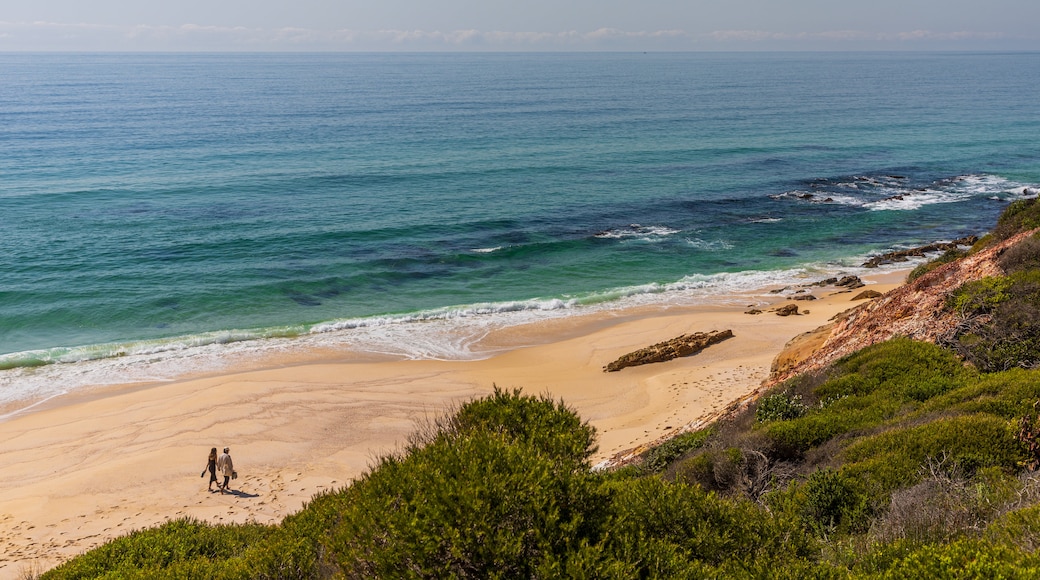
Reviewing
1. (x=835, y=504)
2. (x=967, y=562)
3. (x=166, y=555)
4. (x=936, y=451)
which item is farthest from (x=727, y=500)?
(x=166, y=555)

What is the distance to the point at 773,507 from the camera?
7.36m

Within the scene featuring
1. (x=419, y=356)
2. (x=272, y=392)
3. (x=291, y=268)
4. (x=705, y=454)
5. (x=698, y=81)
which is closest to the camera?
(x=705, y=454)

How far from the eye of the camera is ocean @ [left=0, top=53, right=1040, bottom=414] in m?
26.7

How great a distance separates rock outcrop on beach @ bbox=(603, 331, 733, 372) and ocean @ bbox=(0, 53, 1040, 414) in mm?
5316

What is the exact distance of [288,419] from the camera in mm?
19281

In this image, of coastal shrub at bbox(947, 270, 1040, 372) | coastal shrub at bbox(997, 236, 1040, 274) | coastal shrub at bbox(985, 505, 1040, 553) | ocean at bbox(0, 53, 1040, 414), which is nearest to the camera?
coastal shrub at bbox(985, 505, 1040, 553)

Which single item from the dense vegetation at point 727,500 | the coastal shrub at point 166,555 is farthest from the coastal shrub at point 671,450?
the coastal shrub at point 166,555

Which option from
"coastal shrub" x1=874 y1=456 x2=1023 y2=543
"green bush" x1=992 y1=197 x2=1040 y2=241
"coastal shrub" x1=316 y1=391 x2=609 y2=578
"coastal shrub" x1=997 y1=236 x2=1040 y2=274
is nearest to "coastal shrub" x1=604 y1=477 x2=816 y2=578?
"coastal shrub" x1=316 y1=391 x2=609 y2=578

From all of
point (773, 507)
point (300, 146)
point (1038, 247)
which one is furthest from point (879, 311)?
point (300, 146)

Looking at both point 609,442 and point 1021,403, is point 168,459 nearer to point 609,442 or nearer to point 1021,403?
point 609,442

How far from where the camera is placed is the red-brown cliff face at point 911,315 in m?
13.4

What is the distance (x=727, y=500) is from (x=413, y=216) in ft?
110

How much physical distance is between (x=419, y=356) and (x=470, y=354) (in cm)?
181

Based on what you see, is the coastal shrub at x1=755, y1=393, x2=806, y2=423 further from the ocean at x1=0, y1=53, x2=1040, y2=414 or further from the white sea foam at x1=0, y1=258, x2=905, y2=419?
the ocean at x1=0, y1=53, x2=1040, y2=414
